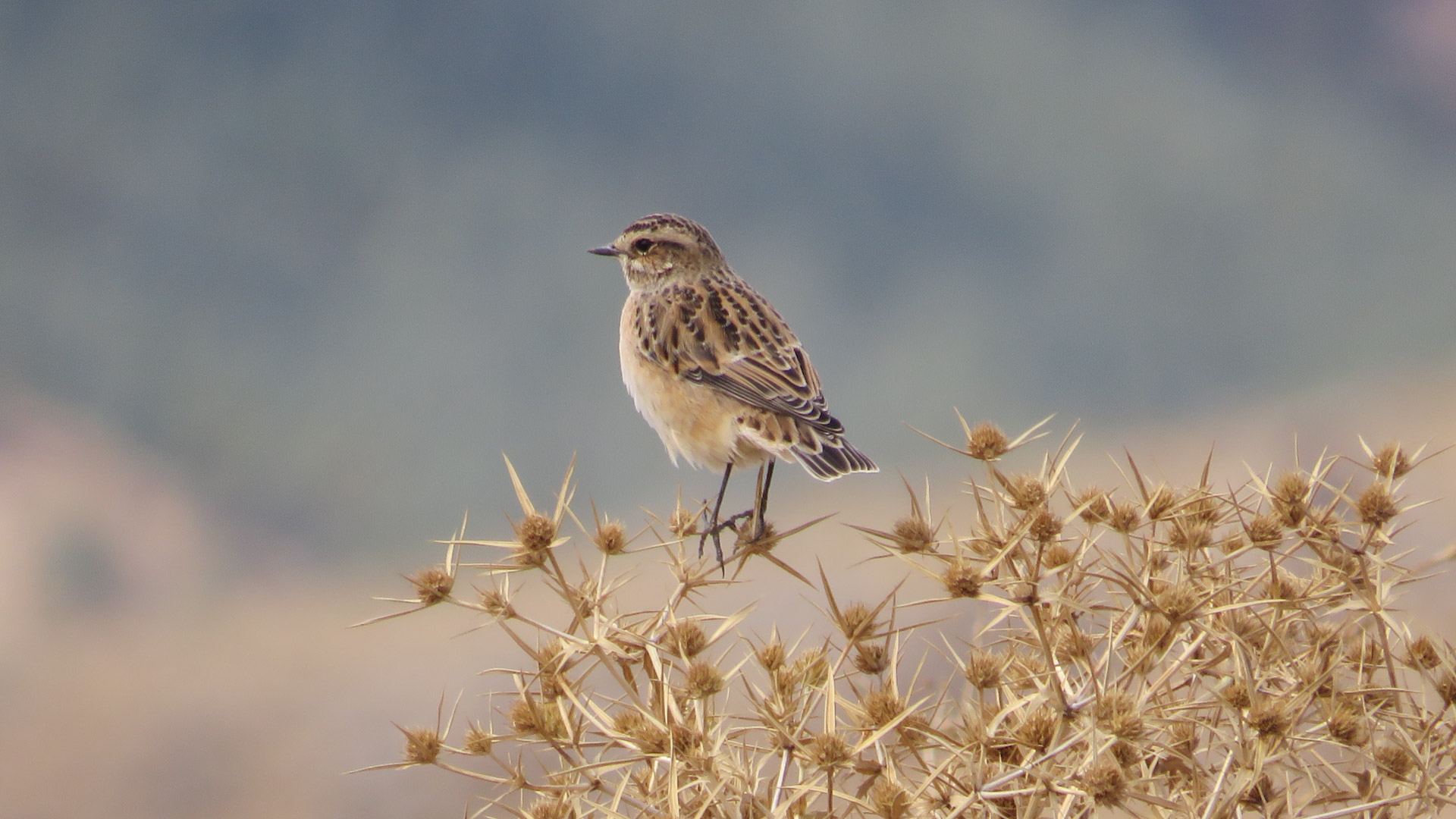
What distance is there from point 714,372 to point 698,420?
0.26m

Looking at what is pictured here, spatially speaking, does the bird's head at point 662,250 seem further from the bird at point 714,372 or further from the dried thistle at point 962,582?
the dried thistle at point 962,582

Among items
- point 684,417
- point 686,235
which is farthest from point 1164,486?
point 686,235

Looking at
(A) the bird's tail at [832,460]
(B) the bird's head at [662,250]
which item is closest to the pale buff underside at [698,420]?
(A) the bird's tail at [832,460]

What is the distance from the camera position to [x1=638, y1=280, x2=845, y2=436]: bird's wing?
19.1 ft

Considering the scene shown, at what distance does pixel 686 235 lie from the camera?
746 cm

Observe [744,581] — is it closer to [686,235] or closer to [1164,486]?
[1164,486]

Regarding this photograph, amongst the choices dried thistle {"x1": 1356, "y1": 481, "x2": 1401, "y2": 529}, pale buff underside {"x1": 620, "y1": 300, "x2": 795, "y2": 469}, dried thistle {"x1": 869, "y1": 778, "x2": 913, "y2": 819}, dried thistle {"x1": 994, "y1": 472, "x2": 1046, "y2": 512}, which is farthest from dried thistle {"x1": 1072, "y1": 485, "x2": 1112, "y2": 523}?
pale buff underside {"x1": 620, "y1": 300, "x2": 795, "y2": 469}

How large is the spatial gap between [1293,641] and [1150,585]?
64 centimetres

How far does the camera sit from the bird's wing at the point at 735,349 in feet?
19.1

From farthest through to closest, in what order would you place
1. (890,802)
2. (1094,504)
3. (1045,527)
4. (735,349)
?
1. (735,349)
2. (1094,504)
3. (1045,527)
4. (890,802)

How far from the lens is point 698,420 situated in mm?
6105

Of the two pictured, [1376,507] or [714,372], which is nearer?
[1376,507]

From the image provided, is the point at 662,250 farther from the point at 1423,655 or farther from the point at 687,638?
the point at 1423,655

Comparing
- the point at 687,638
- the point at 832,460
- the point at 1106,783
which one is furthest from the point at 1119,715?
the point at 832,460
